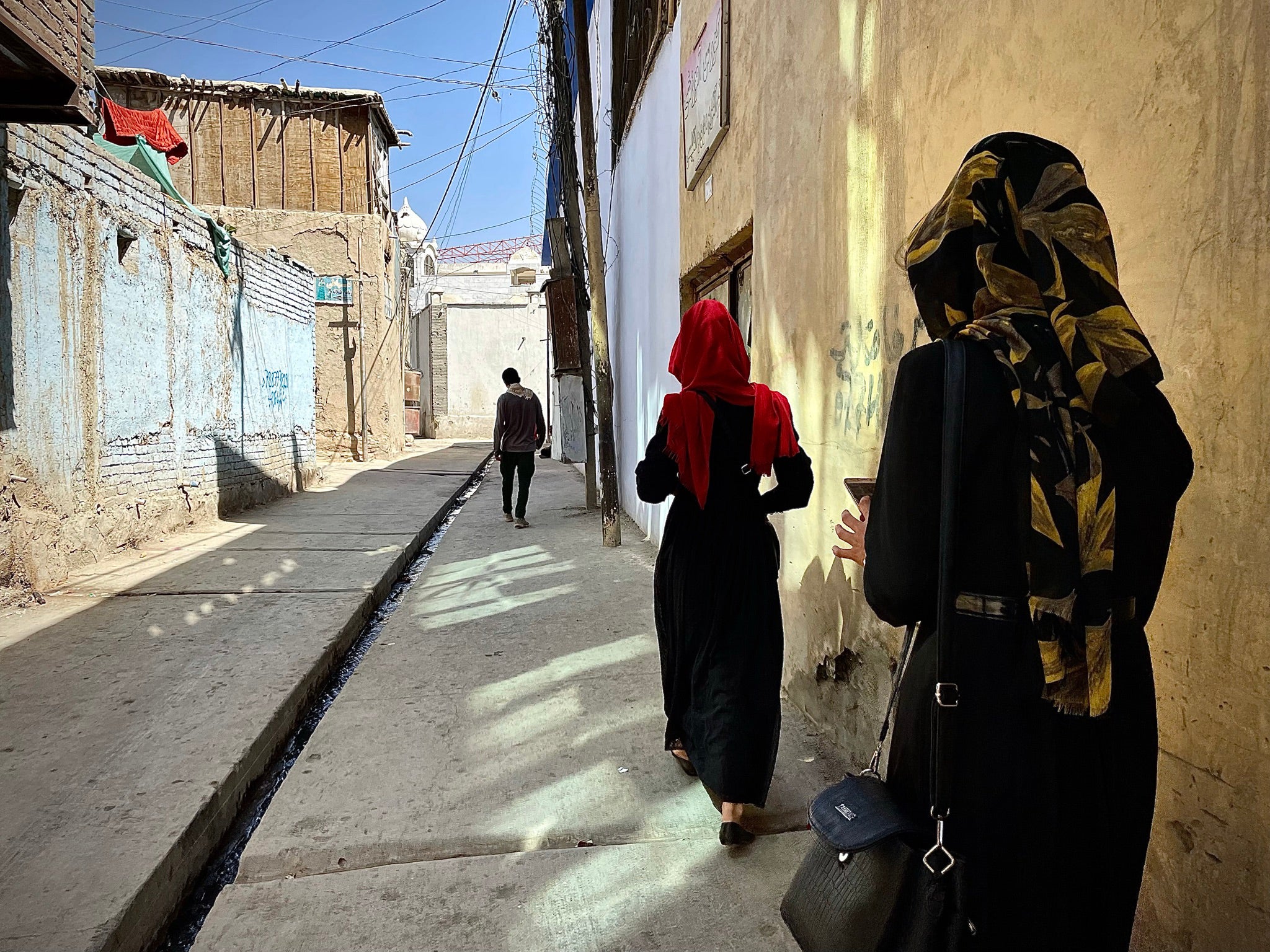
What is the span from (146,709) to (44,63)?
326 cm

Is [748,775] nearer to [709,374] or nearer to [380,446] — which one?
[709,374]

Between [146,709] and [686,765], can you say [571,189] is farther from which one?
[686,765]

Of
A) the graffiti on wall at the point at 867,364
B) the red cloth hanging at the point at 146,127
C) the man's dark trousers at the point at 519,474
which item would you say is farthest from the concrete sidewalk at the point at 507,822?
the red cloth hanging at the point at 146,127

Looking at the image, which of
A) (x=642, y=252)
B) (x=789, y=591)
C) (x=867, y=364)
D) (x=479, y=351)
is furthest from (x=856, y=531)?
(x=479, y=351)

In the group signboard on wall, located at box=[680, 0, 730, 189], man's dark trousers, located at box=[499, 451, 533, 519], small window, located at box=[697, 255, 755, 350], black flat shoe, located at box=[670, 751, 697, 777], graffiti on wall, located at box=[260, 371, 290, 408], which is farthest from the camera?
graffiti on wall, located at box=[260, 371, 290, 408]

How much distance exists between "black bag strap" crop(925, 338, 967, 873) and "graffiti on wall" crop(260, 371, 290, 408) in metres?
9.81

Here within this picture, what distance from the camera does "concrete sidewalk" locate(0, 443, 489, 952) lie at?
192 centimetres

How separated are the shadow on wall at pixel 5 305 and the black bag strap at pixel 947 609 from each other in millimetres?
5234

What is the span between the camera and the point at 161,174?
7.96 m

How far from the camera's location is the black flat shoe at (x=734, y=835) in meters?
2.22

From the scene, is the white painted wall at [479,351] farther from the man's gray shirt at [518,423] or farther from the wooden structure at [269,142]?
the man's gray shirt at [518,423]

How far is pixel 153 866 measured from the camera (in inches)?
77.7

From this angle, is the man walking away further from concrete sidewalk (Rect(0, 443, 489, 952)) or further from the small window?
the small window

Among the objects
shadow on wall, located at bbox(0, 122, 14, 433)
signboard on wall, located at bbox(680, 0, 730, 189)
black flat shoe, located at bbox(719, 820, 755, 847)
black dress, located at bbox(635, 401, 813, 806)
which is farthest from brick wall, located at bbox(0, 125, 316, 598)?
black flat shoe, located at bbox(719, 820, 755, 847)
